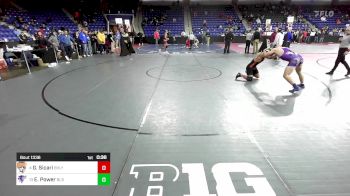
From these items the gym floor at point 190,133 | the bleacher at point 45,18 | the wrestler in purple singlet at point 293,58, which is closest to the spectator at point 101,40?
the gym floor at point 190,133

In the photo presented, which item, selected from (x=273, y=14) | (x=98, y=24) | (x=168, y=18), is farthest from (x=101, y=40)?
(x=273, y=14)

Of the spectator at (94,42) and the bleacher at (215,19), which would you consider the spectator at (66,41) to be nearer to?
the spectator at (94,42)

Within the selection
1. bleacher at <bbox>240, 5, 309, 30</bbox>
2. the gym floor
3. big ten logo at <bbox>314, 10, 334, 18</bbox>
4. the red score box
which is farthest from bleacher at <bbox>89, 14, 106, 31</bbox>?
big ten logo at <bbox>314, 10, 334, 18</bbox>

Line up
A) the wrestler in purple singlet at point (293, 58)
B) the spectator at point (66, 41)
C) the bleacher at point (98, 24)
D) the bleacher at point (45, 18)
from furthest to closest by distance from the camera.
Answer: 1. the bleacher at point (98, 24)
2. the bleacher at point (45, 18)
3. the spectator at point (66, 41)
4. the wrestler in purple singlet at point (293, 58)

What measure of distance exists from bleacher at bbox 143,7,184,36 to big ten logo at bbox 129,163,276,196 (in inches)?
896

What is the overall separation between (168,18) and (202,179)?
26177 mm

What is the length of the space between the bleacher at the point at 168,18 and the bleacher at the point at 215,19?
5.14ft

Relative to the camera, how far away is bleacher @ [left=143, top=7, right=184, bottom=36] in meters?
25.2

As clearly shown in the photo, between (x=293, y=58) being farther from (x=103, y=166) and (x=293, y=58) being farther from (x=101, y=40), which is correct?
(x=101, y=40)

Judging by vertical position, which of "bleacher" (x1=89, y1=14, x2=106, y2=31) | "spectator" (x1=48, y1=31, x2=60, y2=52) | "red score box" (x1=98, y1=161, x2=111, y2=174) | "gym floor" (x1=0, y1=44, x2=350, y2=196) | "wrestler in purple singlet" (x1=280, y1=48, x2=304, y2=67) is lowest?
"gym floor" (x1=0, y1=44, x2=350, y2=196)

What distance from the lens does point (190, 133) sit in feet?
13.2

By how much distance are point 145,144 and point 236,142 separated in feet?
4.68

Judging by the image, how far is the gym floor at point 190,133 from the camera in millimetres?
2766
